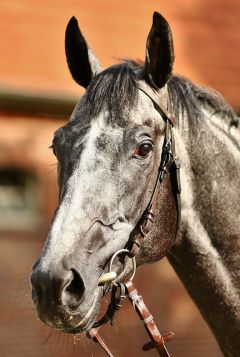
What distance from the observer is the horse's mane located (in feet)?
9.66

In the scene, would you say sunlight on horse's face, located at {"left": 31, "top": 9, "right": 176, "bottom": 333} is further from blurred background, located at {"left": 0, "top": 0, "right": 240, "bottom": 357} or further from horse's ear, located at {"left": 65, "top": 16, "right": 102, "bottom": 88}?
blurred background, located at {"left": 0, "top": 0, "right": 240, "bottom": 357}

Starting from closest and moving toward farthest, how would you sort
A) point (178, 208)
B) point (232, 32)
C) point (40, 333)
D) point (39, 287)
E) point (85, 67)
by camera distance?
1. point (39, 287)
2. point (178, 208)
3. point (85, 67)
4. point (40, 333)
5. point (232, 32)

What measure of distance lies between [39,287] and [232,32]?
6708mm

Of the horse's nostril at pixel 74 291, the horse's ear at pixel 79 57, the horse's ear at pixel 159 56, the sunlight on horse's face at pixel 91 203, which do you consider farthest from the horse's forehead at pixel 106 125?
the horse's nostril at pixel 74 291

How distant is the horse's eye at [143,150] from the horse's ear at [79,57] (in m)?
0.51

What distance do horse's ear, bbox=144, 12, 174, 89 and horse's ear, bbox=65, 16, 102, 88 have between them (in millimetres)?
287

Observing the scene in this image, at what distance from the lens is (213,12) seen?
8.77m

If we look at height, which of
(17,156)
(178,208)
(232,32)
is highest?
(232,32)

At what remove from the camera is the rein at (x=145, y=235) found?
2.88 metres

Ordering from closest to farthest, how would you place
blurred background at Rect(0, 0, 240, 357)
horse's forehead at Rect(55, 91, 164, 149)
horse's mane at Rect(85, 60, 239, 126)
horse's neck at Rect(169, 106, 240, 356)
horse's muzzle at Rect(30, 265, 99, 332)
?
horse's muzzle at Rect(30, 265, 99, 332) < horse's forehead at Rect(55, 91, 164, 149) < horse's mane at Rect(85, 60, 239, 126) < horse's neck at Rect(169, 106, 240, 356) < blurred background at Rect(0, 0, 240, 357)

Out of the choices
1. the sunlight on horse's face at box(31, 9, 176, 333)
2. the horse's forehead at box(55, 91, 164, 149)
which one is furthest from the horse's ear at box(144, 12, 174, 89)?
the horse's forehead at box(55, 91, 164, 149)

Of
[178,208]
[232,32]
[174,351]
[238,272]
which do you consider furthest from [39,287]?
[232,32]

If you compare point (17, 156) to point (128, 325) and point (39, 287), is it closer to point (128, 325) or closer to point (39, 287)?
point (128, 325)

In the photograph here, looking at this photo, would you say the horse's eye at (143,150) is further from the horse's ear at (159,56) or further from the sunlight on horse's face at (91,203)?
the horse's ear at (159,56)
